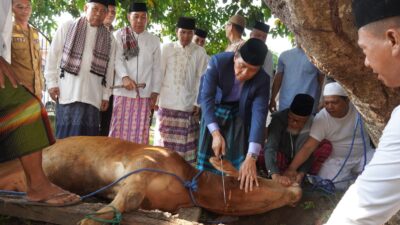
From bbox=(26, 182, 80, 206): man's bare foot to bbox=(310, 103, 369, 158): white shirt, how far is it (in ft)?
8.61

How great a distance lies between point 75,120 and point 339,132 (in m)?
2.93

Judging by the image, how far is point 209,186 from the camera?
3918 millimetres

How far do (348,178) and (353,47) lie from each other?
2.30 meters

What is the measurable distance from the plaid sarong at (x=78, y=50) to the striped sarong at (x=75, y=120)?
0.39 m

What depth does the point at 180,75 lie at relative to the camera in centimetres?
657

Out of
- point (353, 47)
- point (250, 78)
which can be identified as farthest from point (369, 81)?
point (250, 78)

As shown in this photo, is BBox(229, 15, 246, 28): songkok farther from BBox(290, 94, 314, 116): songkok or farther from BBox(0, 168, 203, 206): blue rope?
BBox(0, 168, 203, 206): blue rope

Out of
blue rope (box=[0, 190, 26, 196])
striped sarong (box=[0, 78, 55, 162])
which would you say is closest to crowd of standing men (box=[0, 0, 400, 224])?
striped sarong (box=[0, 78, 55, 162])

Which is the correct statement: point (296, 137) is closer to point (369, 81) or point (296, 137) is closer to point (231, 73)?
point (231, 73)

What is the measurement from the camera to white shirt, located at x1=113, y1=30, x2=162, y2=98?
600cm

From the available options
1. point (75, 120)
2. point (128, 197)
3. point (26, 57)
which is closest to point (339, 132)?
point (128, 197)

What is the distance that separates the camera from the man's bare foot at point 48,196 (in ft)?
10.6

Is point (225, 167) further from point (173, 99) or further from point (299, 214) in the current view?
point (173, 99)

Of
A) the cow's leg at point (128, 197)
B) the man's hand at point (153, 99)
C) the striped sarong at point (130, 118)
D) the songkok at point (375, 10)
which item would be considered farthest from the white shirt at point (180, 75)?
the songkok at point (375, 10)
